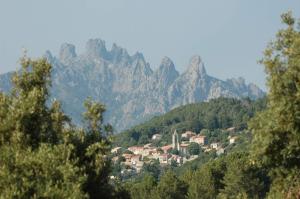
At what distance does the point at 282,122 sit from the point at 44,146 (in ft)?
22.0

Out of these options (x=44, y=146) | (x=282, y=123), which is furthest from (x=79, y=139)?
(x=282, y=123)

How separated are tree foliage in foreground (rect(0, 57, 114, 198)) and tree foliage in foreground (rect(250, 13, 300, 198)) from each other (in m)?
4.99

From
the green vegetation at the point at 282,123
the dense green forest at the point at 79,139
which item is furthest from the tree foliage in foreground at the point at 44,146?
the green vegetation at the point at 282,123

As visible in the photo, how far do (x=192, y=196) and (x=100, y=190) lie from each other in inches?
2603

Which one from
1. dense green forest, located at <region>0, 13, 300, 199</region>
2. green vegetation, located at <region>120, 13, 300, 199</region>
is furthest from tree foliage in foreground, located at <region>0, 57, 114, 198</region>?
green vegetation, located at <region>120, 13, 300, 199</region>

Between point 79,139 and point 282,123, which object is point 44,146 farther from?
point 282,123

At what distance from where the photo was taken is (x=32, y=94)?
1952cm

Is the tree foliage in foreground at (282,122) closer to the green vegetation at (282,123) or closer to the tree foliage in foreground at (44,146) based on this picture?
the green vegetation at (282,123)

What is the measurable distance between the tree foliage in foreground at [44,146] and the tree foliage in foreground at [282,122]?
4.99m

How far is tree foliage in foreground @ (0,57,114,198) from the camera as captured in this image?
58.8 feet

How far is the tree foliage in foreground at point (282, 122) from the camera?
18.7 meters

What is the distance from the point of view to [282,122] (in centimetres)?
1875

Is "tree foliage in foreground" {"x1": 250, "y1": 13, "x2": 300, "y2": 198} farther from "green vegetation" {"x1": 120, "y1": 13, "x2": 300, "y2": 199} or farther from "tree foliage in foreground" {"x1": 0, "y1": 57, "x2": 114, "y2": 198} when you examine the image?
"tree foliage in foreground" {"x1": 0, "y1": 57, "x2": 114, "y2": 198}

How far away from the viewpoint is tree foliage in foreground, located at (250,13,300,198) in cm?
1872
